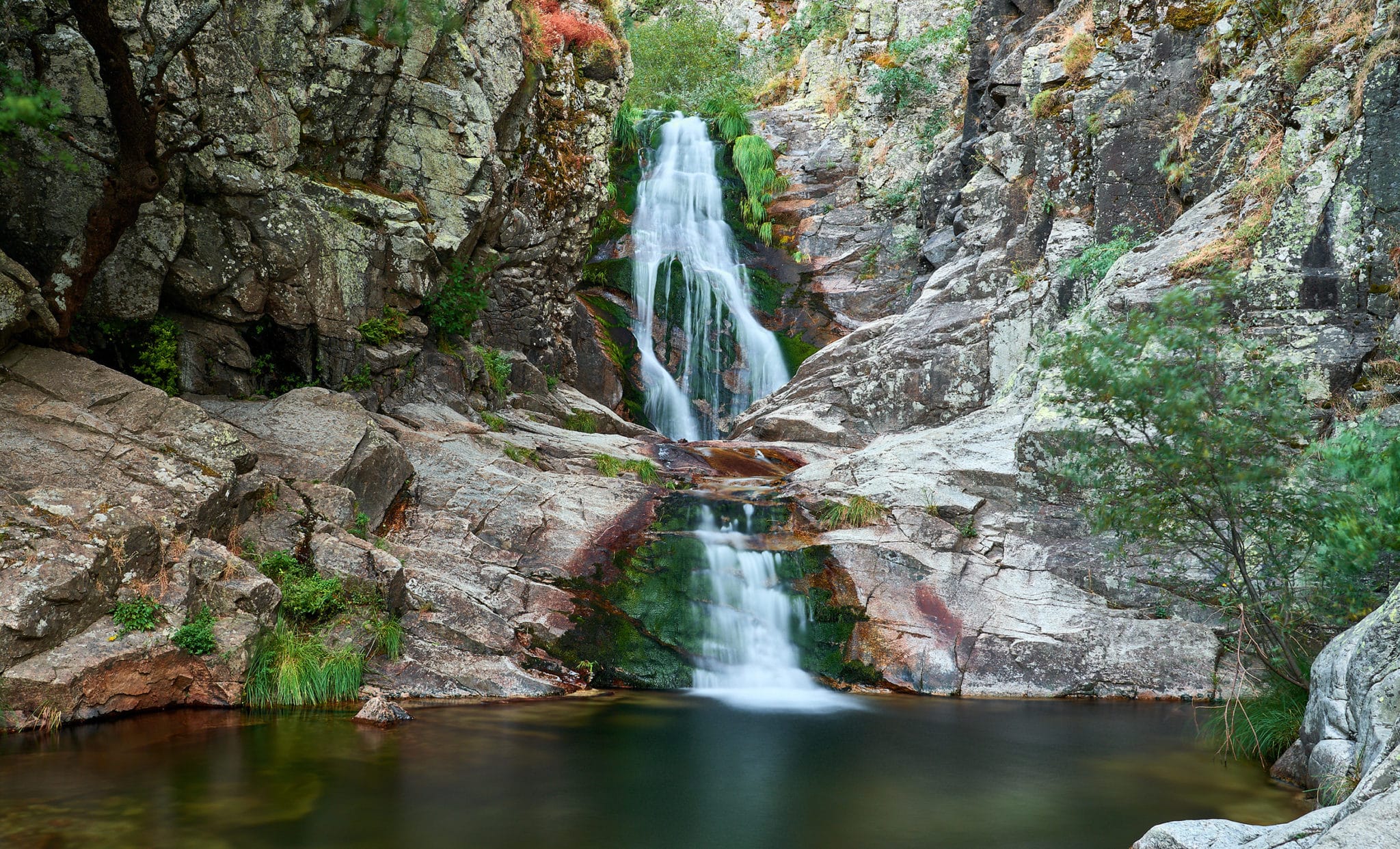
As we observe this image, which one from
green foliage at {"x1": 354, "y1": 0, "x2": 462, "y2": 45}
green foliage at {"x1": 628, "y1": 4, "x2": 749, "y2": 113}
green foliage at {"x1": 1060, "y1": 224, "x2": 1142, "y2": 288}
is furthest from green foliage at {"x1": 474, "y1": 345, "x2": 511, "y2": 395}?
green foliage at {"x1": 628, "y1": 4, "x2": 749, "y2": 113}

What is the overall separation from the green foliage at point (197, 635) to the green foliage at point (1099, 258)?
43.7 ft

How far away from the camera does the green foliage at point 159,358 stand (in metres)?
11.4

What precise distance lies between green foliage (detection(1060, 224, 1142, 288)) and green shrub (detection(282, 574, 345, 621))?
Answer: 12171mm

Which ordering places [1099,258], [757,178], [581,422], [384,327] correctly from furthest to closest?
[757,178] < [581,422] < [1099,258] < [384,327]

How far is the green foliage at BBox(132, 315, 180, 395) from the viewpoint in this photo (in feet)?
37.5

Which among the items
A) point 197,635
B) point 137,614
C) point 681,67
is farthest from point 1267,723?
point 681,67

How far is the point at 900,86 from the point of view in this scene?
27.9 m

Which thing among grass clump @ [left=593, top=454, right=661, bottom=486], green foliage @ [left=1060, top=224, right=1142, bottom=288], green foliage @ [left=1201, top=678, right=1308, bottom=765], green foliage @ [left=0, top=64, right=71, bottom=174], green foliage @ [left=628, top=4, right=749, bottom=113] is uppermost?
green foliage @ [left=628, top=4, right=749, bottom=113]

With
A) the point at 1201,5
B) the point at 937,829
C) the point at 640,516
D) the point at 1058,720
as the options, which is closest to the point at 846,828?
the point at 937,829

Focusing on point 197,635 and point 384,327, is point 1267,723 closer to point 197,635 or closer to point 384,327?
point 197,635

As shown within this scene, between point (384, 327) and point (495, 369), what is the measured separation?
2.75 metres

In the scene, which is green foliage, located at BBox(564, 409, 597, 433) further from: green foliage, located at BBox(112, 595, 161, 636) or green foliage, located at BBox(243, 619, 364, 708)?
green foliage, located at BBox(112, 595, 161, 636)

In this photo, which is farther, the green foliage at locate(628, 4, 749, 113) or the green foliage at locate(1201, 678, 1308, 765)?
the green foliage at locate(628, 4, 749, 113)

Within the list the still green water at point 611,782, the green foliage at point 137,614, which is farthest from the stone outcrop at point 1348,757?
the green foliage at point 137,614
